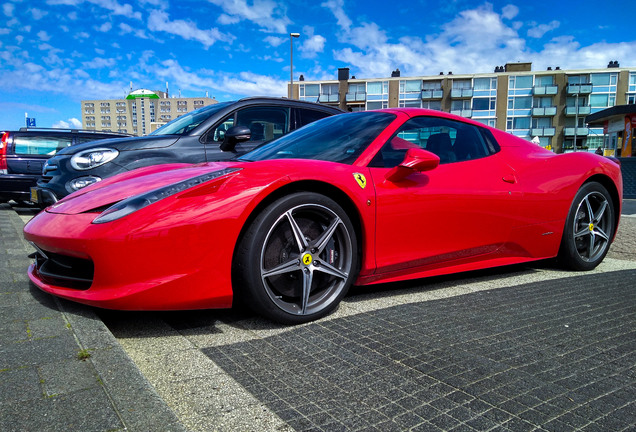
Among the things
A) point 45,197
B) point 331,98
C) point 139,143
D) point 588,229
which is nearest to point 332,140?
point 588,229

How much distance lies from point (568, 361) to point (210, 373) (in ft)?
5.11

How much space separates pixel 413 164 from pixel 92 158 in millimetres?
3995

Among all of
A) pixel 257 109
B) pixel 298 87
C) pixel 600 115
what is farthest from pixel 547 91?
pixel 257 109

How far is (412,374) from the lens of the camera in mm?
1930

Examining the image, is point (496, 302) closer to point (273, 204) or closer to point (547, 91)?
point (273, 204)

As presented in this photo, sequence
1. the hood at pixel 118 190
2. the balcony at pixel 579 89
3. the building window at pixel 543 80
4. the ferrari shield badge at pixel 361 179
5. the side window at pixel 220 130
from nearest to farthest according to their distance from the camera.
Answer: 1. the hood at pixel 118 190
2. the ferrari shield badge at pixel 361 179
3. the side window at pixel 220 130
4. the balcony at pixel 579 89
5. the building window at pixel 543 80

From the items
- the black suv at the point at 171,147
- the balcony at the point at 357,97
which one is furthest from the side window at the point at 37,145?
the balcony at the point at 357,97

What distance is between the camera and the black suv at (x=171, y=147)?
5141 millimetres

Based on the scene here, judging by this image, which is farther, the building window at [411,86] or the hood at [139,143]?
the building window at [411,86]

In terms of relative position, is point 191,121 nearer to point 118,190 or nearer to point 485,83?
point 118,190

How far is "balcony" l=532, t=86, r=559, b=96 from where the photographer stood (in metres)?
66.9

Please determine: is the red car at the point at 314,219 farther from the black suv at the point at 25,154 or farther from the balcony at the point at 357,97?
the balcony at the point at 357,97

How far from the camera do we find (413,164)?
9.21ft

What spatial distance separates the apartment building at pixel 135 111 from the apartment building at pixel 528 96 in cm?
8843
